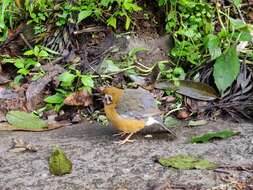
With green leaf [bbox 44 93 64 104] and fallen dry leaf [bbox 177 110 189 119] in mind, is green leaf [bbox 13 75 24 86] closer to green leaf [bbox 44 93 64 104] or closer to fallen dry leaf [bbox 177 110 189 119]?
green leaf [bbox 44 93 64 104]

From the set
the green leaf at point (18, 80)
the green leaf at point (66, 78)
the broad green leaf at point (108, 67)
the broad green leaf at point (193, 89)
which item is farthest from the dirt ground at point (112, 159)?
the green leaf at point (18, 80)

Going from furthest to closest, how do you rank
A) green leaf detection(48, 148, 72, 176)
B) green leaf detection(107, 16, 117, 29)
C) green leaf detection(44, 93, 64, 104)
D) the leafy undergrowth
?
green leaf detection(107, 16, 117, 29) < green leaf detection(44, 93, 64, 104) < the leafy undergrowth < green leaf detection(48, 148, 72, 176)

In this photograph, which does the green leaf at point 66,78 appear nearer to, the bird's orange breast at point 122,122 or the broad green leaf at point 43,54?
the broad green leaf at point 43,54

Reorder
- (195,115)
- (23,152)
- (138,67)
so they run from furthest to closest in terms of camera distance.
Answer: (138,67), (195,115), (23,152)

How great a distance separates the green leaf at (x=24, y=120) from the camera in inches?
198

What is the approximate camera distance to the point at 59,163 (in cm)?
405

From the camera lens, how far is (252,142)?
4.45 m

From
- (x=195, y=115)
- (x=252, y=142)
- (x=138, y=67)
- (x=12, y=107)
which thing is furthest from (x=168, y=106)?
(x=12, y=107)

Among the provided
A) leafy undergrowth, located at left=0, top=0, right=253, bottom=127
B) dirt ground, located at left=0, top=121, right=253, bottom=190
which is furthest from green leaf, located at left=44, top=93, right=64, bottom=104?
dirt ground, located at left=0, top=121, right=253, bottom=190

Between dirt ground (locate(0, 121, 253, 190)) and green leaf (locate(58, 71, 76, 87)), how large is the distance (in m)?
0.46

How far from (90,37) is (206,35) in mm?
1152

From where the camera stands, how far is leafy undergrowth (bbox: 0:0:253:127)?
5.21 metres

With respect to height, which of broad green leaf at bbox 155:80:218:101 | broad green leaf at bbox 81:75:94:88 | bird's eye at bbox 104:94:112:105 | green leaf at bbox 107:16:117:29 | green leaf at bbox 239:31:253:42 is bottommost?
broad green leaf at bbox 155:80:218:101

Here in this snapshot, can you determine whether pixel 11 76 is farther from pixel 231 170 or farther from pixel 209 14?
pixel 231 170
